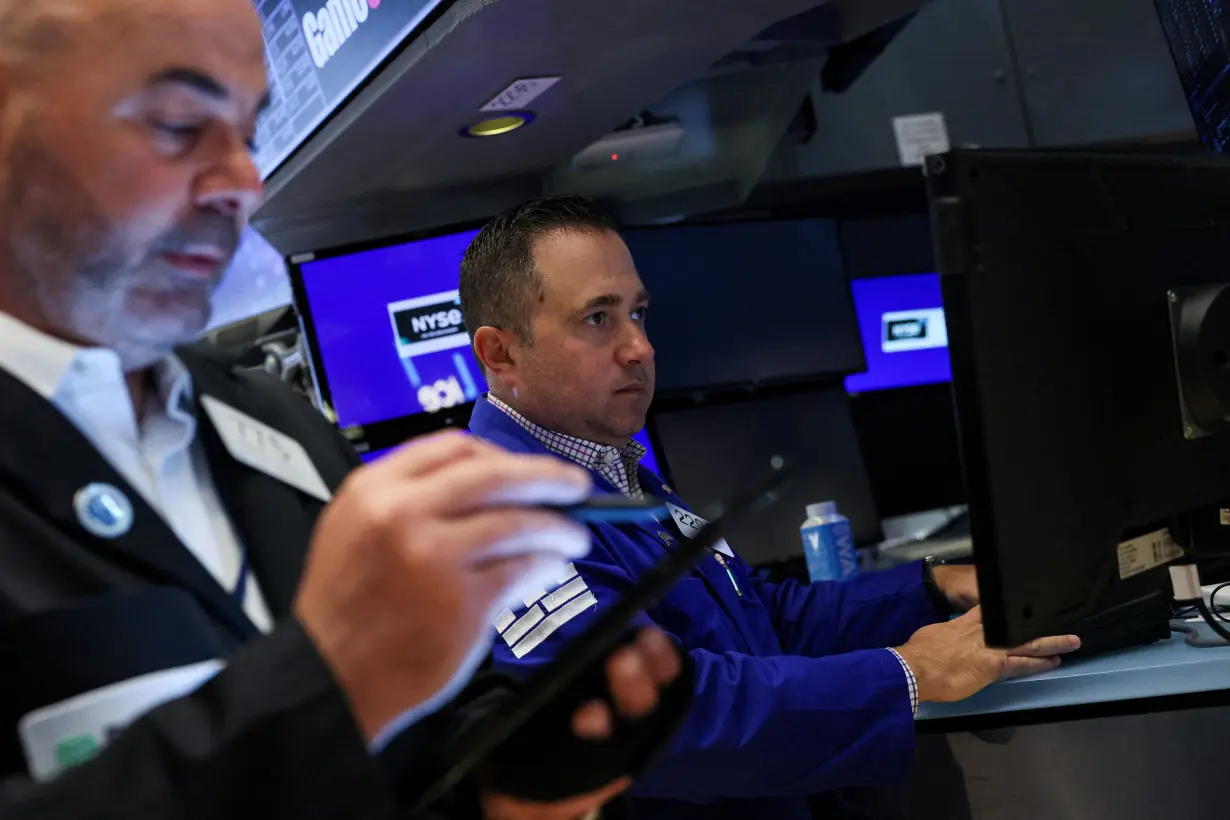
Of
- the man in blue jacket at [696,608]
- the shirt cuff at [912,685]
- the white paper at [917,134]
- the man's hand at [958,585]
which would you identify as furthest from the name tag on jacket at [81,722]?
the white paper at [917,134]

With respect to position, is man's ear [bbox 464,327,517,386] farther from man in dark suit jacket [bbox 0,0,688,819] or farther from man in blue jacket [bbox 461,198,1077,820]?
man in dark suit jacket [bbox 0,0,688,819]

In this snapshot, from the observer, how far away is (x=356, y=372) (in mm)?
2855

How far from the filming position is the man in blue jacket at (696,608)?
1462 millimetres

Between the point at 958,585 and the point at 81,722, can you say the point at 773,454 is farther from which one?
the point at 81,722

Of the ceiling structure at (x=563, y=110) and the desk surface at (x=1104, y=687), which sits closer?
the desk surface at (x=1104, y=687)

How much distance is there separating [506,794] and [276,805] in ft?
0.80

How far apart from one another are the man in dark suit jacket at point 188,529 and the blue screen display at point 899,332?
2681mm

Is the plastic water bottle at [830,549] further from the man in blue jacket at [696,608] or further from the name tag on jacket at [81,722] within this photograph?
the name tag on jacket at [81,722]

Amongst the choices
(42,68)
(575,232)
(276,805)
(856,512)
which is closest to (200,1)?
(42,68)

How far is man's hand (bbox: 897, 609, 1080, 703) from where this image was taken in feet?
4.85

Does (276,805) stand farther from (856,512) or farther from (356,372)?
(856,512)

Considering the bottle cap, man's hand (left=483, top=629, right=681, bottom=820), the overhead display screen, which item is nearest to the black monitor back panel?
the bottle cap

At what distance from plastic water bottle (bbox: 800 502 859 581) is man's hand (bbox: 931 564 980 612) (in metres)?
0.55

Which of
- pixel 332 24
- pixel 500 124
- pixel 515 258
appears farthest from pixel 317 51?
pixel 515 258
